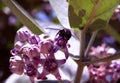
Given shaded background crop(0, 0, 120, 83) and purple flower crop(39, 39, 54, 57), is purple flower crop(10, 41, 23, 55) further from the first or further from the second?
shaded background crop(0, 0, 120, 83)

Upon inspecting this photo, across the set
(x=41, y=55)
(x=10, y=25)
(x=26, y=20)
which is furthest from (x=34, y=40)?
(x=10, y=25)

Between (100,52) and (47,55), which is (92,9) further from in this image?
(100,52)

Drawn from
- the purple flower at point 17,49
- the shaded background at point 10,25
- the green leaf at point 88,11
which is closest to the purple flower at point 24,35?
the purple flower at point 17,49

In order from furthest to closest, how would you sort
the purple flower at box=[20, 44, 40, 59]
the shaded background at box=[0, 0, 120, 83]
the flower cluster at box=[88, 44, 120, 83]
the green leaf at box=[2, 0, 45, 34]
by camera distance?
1. the shaded background at box=[0, 0, 120, 83]
2. the flower cluster at box=[88, 44, 120, 83]
3. the green leaf at box=[2, 0, 45, 34]
4. the purple flower at box=[20, 44, 40, 59]

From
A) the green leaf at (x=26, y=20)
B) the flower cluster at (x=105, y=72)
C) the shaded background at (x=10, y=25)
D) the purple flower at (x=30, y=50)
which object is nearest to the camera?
the purple flower at (x=30, y=50)

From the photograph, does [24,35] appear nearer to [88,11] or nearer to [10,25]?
[88,11]

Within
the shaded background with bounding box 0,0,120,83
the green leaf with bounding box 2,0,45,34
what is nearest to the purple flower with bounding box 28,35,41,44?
the green leaf with bounding box 2,0,45,34

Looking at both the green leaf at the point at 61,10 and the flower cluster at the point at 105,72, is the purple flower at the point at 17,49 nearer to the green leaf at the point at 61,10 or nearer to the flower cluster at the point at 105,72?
the green leaf at the point at 61,10

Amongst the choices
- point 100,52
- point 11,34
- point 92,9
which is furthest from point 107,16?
point 11,34
